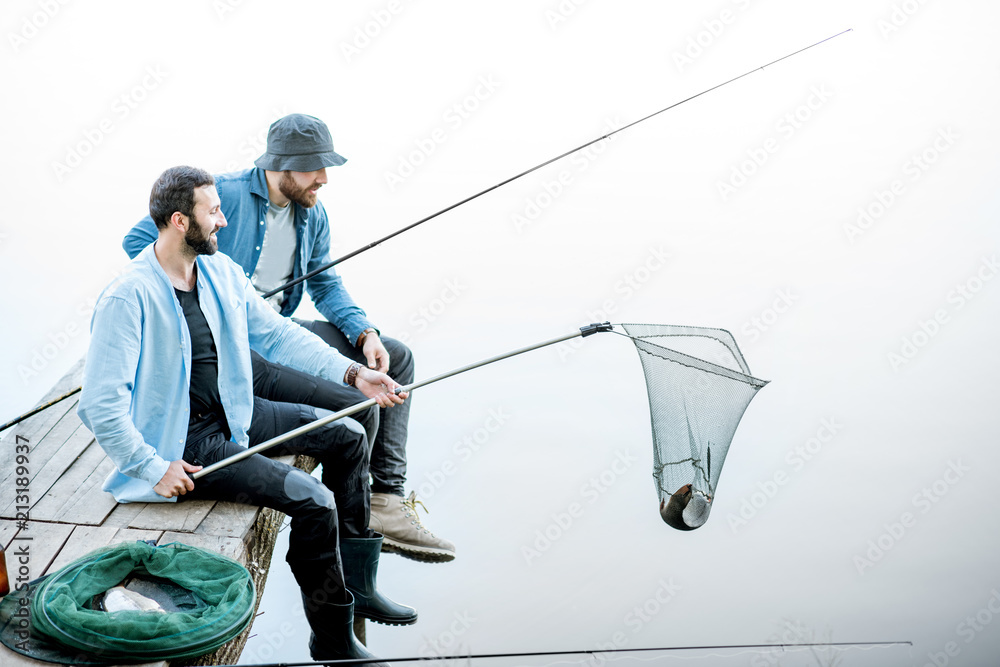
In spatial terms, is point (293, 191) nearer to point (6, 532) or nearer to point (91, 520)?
point (91, 520)

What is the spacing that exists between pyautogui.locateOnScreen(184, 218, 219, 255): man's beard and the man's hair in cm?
3

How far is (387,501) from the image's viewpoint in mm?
3271

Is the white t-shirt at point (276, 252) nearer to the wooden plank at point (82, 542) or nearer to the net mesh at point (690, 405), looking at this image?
the wooden plank at point (82, 542)

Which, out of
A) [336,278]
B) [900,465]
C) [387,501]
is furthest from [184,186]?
[900,465]

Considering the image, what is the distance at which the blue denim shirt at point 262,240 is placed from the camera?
3.07 metres

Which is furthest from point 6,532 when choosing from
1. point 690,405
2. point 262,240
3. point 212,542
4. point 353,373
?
point 690,405

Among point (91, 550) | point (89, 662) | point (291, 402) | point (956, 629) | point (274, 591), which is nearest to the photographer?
point (89, 662)

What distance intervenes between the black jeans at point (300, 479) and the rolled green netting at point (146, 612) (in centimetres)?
23

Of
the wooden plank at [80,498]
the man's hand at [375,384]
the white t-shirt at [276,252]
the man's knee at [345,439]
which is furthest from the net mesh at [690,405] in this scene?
the wooden plank at [80,498]

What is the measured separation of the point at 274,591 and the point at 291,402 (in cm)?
326

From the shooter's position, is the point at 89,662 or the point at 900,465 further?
the point at 900,465

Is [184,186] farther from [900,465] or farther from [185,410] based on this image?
[900,465]

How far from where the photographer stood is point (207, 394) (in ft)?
8.12

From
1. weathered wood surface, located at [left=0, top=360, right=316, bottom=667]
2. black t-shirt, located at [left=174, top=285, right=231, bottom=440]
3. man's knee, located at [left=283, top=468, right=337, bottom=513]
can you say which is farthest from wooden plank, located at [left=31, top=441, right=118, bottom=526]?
man's knee, located at [left=283, top=468, right=337, bottom=513]
